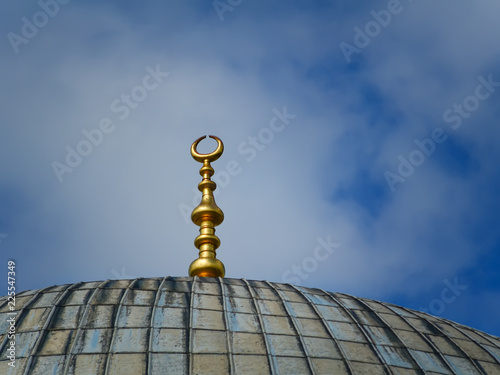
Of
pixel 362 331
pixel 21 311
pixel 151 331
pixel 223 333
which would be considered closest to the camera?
pixel 151 331

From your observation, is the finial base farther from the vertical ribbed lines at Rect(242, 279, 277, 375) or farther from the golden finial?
the vertical ribbed lines at Rect(242, 279, 277, 375)

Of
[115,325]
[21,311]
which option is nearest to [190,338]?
[115,325]

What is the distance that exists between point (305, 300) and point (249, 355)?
102 inches

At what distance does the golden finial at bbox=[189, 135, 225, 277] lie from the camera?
16000mm

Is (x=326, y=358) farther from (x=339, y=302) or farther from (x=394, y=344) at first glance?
(x=339, y=302)

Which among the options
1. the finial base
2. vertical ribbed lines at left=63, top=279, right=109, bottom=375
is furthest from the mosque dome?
the finial base

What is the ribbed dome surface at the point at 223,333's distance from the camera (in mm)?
10727

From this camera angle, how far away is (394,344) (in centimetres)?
1226

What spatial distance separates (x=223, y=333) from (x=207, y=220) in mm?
5545

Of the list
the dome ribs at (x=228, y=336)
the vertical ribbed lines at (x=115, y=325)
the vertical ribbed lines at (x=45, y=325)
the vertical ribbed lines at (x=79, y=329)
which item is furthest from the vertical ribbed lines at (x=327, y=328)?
the vertical ribbed lines at (x=45, y=325)

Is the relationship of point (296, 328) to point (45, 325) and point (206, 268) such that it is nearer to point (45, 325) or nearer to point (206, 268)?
point (45, 325)

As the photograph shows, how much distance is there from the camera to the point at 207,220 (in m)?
16.8

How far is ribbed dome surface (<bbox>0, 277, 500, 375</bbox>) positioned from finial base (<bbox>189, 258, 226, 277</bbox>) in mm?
2063

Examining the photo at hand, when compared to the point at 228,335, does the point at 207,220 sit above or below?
above
